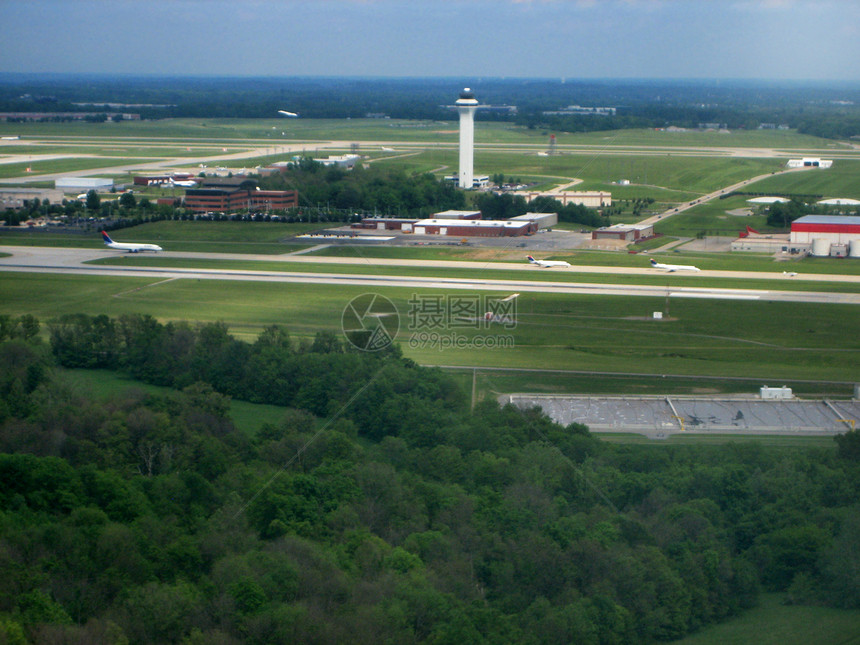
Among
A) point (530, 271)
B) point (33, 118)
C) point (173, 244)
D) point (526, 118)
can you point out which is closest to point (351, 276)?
point (530, 271)

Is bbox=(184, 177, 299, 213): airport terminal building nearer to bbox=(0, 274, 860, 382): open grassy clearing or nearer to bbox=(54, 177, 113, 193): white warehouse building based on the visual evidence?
bbox=(54, 177, 113, 193): white warehouse building

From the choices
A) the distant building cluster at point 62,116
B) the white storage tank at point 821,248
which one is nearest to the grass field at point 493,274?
the white storage tank at point 821,248

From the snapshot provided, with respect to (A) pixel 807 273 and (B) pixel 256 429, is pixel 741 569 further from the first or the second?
(A) pixel 807 273

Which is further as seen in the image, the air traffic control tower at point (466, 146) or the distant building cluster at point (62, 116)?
the air traffic control tower at point (466, 146)

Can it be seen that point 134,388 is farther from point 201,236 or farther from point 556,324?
point 201,236

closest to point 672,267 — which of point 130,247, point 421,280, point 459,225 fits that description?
point 421,280

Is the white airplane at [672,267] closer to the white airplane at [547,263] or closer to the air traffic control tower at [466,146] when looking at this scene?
the white airplane at [547,263]

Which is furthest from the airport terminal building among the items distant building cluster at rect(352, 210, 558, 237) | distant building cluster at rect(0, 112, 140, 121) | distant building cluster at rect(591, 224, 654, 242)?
distant building cluster at rect(591, 224, 654, 242)
